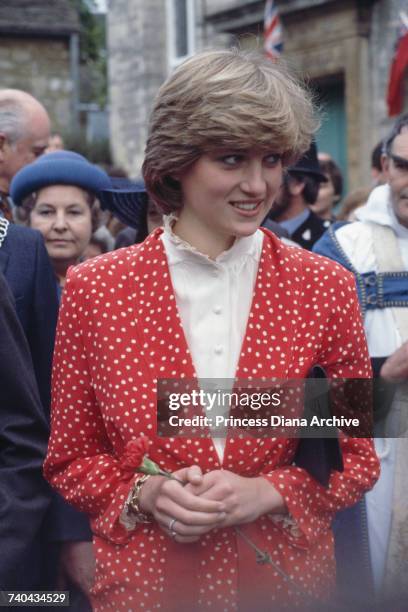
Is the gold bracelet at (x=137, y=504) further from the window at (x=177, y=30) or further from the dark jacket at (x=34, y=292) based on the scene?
the window at (x=177, y=30)

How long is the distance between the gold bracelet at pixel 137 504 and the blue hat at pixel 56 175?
2.23 meters

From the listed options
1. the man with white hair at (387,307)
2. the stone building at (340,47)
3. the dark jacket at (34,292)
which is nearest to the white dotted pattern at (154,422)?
the dark jacket at (34,292)

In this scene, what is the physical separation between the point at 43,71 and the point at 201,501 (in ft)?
83.2

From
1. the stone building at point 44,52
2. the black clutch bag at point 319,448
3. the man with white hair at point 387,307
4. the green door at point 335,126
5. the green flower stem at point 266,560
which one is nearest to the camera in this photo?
the green flower stem at point 266,560

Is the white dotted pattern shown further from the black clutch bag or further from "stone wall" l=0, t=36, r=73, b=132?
"stone wall" l=0, t=36, r=73, b=132

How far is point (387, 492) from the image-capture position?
13.2ft

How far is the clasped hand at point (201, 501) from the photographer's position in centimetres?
260

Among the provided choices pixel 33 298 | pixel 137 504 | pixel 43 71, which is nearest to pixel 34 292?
pixel 33 298

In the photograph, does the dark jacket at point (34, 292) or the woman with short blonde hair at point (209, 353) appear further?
the dark jacket at point (34, 292)

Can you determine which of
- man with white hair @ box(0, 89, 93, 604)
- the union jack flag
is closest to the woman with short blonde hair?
man with white hair @ box(0, 89, 93, 604)

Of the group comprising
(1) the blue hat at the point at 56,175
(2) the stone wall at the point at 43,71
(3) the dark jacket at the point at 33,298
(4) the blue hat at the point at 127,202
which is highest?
(2) the stone wall at the point at 43,71

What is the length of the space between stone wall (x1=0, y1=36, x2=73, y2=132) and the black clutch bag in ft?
79.5

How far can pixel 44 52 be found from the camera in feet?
88.8

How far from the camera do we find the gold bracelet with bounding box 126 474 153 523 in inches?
109
